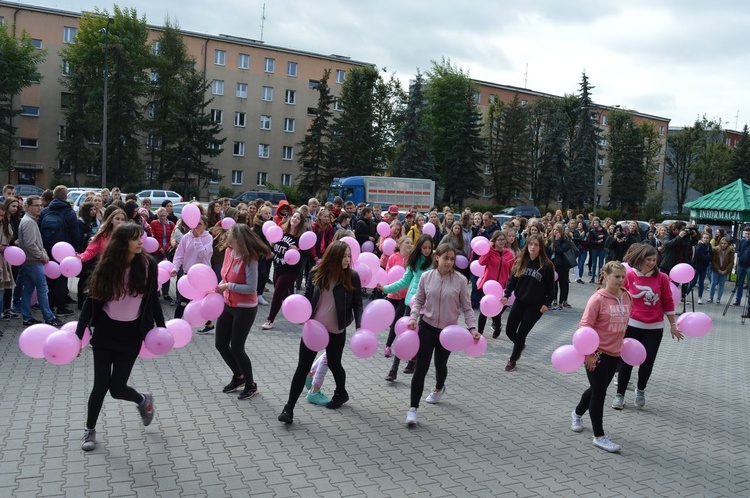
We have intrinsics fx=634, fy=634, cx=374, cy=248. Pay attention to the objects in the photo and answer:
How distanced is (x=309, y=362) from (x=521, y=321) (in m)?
3.51

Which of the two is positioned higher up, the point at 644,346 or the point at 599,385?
the point at 644,346

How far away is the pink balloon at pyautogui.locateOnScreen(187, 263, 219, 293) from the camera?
6.63 m

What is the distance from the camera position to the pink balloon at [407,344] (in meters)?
6.16

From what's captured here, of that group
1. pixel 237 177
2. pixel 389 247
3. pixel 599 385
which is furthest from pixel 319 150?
pixel 599 385

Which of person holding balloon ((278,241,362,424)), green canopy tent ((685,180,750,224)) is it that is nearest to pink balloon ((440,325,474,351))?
person holding balloon ((278,241,362,424))

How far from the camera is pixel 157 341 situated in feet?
17.4

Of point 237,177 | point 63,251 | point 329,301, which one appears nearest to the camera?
point 329,301

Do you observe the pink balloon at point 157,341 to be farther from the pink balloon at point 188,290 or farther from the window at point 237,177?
the window at point 237,177

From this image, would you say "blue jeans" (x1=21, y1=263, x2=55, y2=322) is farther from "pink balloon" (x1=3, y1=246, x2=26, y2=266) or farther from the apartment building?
the apartment building

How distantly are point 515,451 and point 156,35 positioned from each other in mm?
58452

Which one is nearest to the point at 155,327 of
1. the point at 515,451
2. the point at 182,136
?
the point at 515,451

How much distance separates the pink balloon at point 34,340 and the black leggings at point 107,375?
0.46 meters

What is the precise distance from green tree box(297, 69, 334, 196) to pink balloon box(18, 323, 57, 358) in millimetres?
47295

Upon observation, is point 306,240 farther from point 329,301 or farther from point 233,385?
point 329,301
